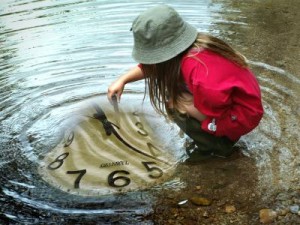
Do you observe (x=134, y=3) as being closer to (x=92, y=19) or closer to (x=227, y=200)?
(x=92, y=19)

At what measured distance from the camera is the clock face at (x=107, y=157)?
262 cm

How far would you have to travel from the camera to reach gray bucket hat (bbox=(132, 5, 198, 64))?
2.28 m

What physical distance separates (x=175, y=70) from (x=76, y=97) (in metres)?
1.51

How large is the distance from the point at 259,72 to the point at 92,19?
269 cm

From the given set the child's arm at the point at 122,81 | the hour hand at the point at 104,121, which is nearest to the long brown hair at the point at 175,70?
the child's arm at the point at 122,81

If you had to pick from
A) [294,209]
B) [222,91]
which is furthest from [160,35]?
[294,209]

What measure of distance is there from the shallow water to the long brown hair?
1.64ft

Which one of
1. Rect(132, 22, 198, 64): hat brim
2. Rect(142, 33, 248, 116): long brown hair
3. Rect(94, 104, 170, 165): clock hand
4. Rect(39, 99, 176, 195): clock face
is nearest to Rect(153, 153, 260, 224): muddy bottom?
Rect(39, 99, 176, 195): clock face

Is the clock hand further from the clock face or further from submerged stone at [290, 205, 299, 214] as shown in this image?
submerged stone at [290, 205, 299, 214]

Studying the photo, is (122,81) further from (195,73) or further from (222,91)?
(222,91)

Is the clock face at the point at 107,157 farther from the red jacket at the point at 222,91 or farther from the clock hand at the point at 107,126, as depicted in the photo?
the red jacket at the point at 222,91

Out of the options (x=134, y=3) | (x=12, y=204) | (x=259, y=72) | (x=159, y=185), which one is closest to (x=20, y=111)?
(x=12, y=204)

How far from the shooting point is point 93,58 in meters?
4.53

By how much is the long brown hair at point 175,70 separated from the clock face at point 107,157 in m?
0.46
